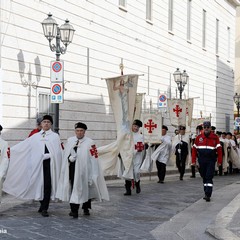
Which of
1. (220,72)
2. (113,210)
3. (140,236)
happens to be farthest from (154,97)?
(140,236)

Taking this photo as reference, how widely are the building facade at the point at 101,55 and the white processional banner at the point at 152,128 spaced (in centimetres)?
165

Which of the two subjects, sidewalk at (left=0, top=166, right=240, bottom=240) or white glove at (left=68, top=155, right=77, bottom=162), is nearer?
sidewalk at (left=0, top=166, right=240, bottom=240)

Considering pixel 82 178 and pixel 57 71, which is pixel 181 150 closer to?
pixel 57 71

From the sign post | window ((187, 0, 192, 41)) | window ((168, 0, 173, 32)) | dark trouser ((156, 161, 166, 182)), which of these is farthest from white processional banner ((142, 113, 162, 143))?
window ((187, 0, 192, 41))

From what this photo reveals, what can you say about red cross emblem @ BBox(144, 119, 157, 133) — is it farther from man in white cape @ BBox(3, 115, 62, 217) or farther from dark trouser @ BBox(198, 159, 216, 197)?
man in white cape @ BBox(3, 115, 62, 217)

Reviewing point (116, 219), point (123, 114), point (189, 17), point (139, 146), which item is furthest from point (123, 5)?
point (116, 219)

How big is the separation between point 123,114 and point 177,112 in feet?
32.9

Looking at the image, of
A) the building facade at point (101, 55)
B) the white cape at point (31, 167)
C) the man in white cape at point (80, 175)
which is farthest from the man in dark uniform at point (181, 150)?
the white cape at point (31, 167)

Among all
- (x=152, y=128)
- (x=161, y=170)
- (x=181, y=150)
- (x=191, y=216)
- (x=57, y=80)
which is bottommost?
(x=191, y=216)

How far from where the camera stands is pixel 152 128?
68.8 ft

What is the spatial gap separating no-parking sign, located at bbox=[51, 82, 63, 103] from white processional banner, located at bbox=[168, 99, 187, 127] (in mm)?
9633

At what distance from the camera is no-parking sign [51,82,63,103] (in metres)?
17.2

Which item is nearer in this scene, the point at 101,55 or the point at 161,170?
the point at 161,170

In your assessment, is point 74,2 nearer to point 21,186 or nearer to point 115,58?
point 115,58
